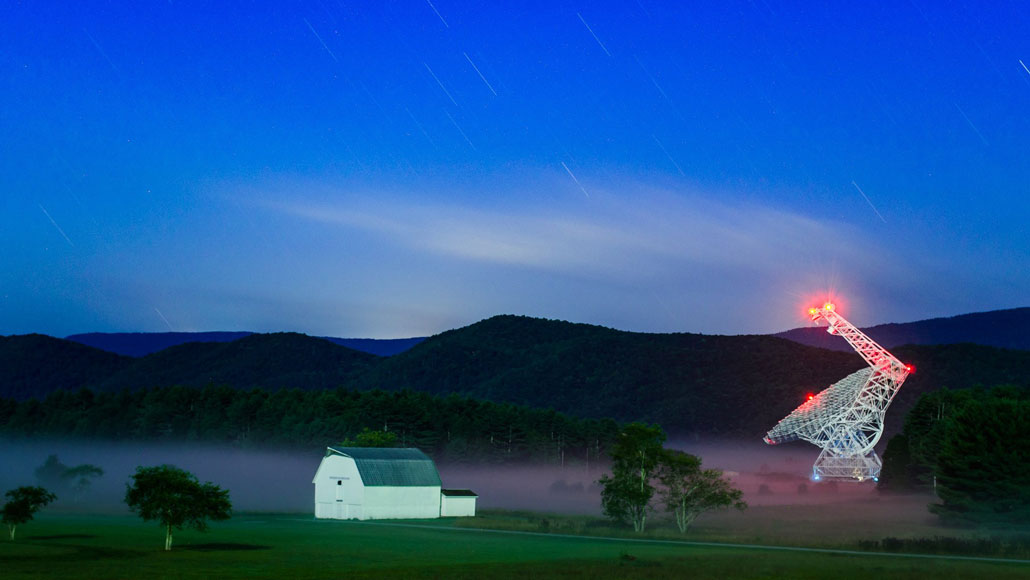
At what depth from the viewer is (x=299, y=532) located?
63531 millimetres

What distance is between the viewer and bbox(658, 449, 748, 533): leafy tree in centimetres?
6912

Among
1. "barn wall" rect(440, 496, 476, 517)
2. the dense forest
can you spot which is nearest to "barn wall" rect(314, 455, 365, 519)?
"barn wall" rect(440, 496, 476, 517)

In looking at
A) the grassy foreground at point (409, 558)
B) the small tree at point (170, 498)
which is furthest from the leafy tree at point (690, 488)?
the small tree at point (170, 498)

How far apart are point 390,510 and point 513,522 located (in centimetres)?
1288

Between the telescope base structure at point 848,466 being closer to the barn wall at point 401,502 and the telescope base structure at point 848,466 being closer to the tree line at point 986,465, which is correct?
the tree line at point 986,465

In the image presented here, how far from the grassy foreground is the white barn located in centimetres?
1538

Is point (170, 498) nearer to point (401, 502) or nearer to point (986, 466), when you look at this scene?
point (401, 502)

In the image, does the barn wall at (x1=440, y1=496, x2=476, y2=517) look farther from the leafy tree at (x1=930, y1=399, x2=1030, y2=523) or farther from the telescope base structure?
the telescope base structure

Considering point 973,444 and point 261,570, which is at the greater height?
point 973,444

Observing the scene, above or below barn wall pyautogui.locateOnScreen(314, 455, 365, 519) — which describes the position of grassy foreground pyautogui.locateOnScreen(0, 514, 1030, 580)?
below

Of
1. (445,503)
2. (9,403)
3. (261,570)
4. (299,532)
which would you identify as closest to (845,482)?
(445,503)

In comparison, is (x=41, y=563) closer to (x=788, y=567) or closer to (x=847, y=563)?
(x=788, y=567)

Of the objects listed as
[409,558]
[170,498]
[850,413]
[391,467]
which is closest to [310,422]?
[391,467]

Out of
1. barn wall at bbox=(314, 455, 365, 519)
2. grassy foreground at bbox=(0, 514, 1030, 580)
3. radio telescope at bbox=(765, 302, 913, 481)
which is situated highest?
radio telescope at bbox=(765, 302, 913, 481)
